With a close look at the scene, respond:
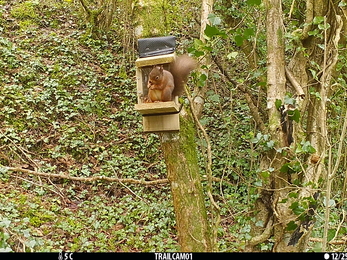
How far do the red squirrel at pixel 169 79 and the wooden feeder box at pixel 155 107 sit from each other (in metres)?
0.04

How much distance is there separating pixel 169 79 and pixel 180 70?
0.34 feet

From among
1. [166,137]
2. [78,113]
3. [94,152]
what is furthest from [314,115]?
[78,113]

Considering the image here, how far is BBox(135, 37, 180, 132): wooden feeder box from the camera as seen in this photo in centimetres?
237

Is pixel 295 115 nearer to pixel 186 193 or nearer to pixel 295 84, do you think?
pixel 295 84

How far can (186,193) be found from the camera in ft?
8.15

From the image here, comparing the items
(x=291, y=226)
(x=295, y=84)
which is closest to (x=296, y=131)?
(x=295, y=84)

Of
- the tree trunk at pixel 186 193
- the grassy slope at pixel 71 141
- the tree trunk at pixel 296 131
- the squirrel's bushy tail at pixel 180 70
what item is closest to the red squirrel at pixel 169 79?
the squirrel's bushy tail at pixel 180 70

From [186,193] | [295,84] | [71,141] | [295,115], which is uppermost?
[295,84]

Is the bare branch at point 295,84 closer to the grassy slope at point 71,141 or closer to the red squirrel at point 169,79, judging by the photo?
the red squirrel at point 169,79

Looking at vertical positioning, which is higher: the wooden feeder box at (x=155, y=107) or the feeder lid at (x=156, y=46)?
the feeder lid at (x=156, y=46)

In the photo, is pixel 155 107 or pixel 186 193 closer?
pixel 155 107

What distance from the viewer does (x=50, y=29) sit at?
271 inches

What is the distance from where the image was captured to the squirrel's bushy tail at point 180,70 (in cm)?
243

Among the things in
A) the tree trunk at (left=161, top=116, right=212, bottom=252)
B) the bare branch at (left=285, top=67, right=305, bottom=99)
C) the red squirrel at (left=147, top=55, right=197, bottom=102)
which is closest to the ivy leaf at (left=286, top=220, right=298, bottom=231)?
the tree trunk at (left=161, top=116, right=212, bottom=252)
